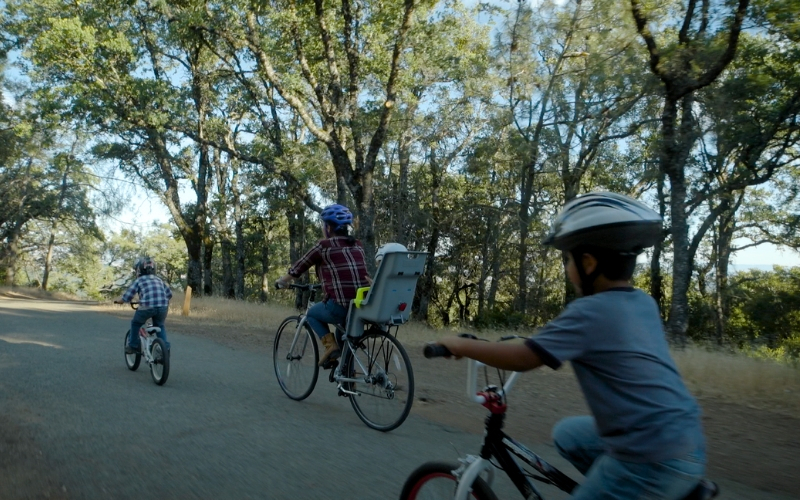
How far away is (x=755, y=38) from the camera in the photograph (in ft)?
58.9

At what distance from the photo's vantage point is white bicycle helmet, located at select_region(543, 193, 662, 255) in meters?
2.27

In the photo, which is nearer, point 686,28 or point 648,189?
point 686,28

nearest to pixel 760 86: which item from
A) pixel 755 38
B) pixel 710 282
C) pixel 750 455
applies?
pixel 755 38

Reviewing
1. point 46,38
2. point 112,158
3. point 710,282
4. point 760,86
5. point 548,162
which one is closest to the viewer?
point 760,86

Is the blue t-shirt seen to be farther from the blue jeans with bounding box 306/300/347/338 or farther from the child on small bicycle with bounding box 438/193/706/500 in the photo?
the blue jeans with bounding box 306/300/347/338

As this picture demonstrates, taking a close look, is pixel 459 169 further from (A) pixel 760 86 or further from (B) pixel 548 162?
(A) pixel 760 86

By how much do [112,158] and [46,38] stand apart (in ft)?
32.0

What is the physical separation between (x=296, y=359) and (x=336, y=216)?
1.68m

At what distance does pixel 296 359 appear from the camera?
7383 mm

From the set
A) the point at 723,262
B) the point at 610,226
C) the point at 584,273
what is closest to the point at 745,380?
the point at 584,273

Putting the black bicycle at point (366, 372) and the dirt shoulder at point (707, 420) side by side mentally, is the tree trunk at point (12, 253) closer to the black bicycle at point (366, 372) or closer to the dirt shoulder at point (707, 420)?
the dirt shoulder at point (707, 420)

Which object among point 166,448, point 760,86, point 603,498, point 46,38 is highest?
point 46,38

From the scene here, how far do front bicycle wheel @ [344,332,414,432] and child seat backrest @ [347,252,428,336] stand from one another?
168 millimetres

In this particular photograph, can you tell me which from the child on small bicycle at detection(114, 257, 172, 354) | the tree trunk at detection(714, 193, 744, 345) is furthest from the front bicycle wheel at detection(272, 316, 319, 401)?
the tree trunk at detection(714, 193, 744, 345)
